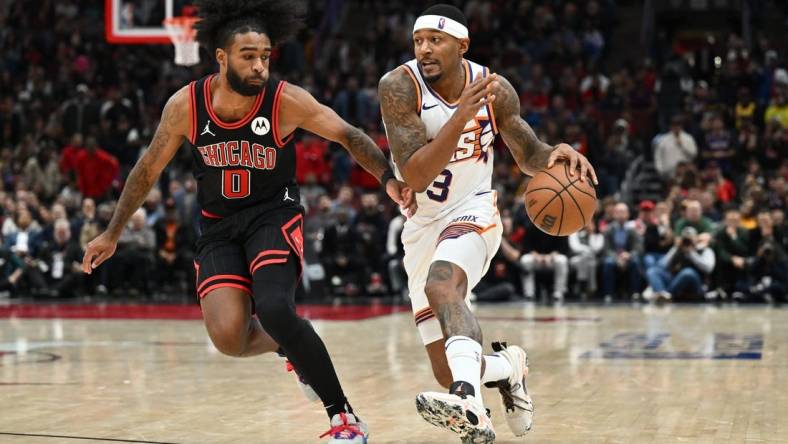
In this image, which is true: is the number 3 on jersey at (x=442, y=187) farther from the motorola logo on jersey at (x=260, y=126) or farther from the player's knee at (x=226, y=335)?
the player's knee at (x=226, y=335)

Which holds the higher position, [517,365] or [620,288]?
[517,365]

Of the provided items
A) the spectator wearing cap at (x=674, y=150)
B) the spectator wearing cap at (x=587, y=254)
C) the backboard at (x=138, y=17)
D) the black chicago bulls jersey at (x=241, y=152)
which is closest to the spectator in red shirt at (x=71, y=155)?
the backboard at (x=138, y=17)

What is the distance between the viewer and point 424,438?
6.00 metres

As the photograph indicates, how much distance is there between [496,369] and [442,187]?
3.01 ft

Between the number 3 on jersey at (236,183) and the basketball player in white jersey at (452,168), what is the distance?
2.45ft

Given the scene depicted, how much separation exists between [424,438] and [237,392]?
2040mm

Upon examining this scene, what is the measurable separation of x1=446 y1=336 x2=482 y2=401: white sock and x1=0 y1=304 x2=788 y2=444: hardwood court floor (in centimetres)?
81

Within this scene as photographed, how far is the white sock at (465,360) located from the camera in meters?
5.18

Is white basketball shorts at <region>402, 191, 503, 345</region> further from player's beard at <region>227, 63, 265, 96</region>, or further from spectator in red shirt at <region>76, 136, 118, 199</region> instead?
spectator in red shirt at <region>76, 136, 118, 199</region>

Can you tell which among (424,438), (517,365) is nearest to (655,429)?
(517,365)

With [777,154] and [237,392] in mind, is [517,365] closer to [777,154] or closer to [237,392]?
[237,392]

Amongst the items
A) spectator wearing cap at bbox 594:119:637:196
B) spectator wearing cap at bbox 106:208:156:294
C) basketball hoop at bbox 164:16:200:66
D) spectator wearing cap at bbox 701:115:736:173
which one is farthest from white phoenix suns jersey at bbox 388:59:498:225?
spectator wearing cap at bbox 701:115:736:173

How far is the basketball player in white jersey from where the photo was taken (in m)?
5.47

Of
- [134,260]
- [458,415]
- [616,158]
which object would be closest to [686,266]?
[616,158]
